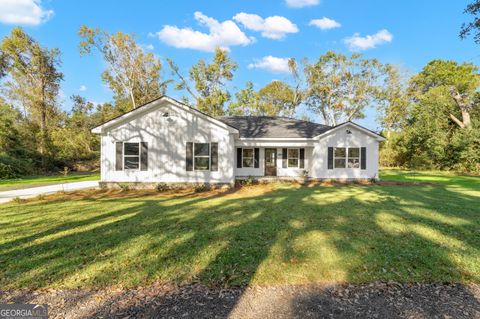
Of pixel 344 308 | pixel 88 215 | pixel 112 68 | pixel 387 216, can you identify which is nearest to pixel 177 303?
pixel 344 308

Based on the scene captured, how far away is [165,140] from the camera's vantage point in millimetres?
12688

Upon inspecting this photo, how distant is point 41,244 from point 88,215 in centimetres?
226

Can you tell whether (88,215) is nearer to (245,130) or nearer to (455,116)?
(245,130)

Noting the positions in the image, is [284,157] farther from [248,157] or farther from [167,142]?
[167,142]

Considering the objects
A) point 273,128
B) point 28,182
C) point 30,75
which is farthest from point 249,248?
point 30,75

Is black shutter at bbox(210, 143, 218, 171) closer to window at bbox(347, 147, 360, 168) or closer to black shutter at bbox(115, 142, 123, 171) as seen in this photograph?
black shutter at bbox(115, 142, 123, 171)

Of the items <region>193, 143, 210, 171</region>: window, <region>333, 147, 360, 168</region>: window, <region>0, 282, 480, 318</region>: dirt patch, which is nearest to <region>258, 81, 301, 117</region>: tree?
<region>333, 147, 360, 168</region>: window

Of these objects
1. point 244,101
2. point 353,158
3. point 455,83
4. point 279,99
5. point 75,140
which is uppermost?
point 279,99

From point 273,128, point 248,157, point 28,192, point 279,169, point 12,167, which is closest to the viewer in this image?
point 28,192

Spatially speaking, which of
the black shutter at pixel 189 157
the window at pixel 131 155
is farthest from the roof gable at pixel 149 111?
the black shutter at pixel 189 157

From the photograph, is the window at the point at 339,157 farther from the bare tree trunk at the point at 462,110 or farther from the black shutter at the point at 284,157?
the bare tree trunk at the point at 462,110

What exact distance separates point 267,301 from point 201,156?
10382 millimetres

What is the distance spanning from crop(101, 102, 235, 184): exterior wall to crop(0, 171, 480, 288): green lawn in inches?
186

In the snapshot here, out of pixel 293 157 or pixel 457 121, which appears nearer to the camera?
pixel 293 157
